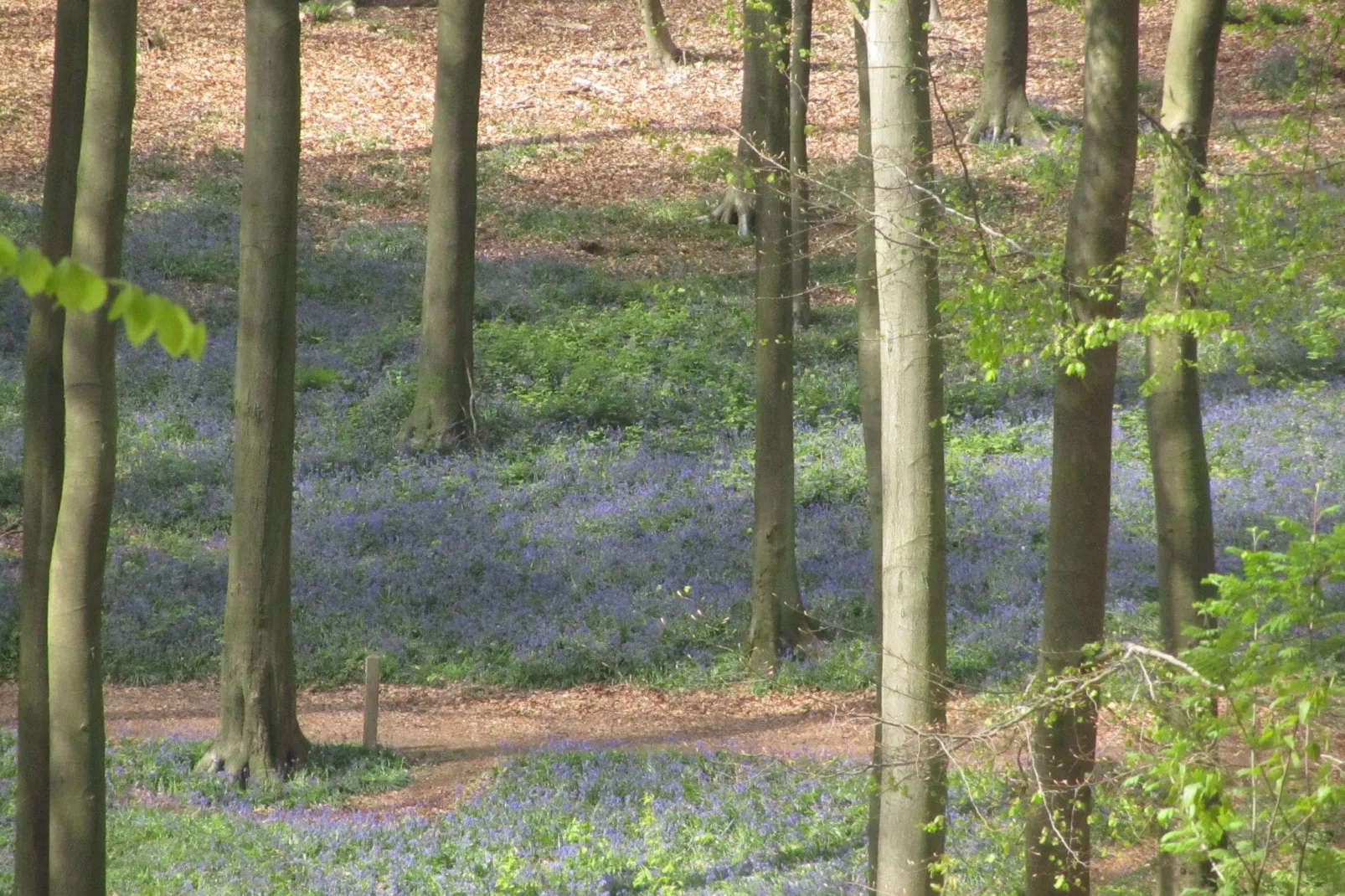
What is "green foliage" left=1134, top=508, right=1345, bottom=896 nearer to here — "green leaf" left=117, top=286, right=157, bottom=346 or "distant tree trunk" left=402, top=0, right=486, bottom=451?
"green leaf" left=117, top=286, right=157, bottom=346

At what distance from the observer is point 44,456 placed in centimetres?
601

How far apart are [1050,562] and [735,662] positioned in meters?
6.78

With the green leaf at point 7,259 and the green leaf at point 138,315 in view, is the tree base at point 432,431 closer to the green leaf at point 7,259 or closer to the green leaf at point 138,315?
the green leaf at point 7,259

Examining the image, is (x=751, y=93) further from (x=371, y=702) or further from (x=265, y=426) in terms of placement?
(x=371, y=702)

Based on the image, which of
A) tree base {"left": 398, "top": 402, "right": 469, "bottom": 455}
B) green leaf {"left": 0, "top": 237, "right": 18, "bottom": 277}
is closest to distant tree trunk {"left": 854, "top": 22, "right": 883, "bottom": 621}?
green leaf {"left": 0, "top": 237, "right": 18, "bottom": 277}

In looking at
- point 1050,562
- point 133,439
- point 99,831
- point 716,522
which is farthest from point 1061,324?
point 133,439

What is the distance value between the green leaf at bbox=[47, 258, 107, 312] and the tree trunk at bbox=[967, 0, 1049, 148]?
85.1ft

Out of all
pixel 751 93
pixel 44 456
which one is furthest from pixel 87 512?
pixel 751 93

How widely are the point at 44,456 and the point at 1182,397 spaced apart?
5.65 m

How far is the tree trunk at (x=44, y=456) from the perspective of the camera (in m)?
5.88

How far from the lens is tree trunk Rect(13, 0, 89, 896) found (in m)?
5.88

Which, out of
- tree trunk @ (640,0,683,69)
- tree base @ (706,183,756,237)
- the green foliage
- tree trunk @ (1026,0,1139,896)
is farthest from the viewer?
tree trunk @ (640,0,683,69)

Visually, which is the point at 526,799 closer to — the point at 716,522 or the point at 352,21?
the point at 716,522

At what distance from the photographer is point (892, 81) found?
566cm
